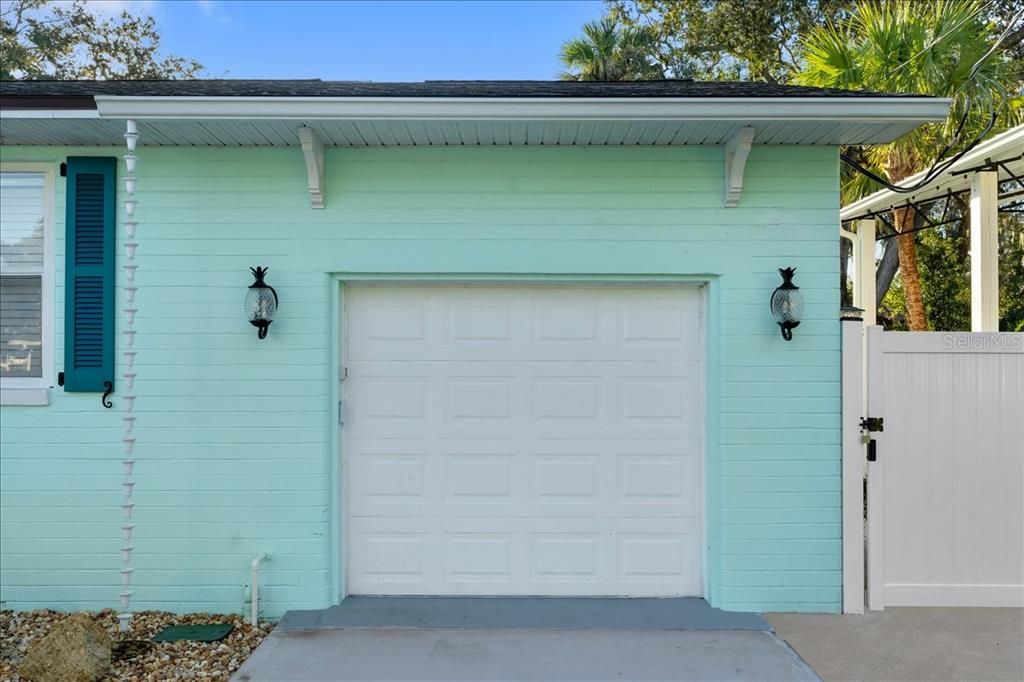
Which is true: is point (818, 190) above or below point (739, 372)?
above

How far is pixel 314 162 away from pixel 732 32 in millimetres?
10243

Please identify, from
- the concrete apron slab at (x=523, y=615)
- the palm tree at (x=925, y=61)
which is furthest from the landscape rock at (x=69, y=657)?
the palm tree at (x=925, y=61)

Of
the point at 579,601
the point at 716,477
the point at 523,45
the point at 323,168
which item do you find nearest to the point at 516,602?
the point at 579,601

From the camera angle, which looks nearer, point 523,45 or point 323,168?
point 323,168

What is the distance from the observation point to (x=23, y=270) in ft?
13.6

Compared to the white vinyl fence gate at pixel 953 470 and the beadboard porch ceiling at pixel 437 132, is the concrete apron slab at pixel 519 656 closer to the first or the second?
the white vinyl fence gate at pixel 953 470

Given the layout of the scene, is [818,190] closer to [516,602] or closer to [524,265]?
[524,265]

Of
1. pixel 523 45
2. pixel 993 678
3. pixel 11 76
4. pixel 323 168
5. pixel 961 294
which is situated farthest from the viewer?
pixel 523 45

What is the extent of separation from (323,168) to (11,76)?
1273cm

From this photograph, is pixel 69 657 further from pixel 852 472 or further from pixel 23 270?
pixel 852 472

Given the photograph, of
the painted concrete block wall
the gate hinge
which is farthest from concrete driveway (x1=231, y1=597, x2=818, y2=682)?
the gate hinge

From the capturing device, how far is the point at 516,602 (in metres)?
4.09

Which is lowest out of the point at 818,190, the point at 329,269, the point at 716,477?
the point at 716,477

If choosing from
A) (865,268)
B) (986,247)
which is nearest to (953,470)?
(986,247)
